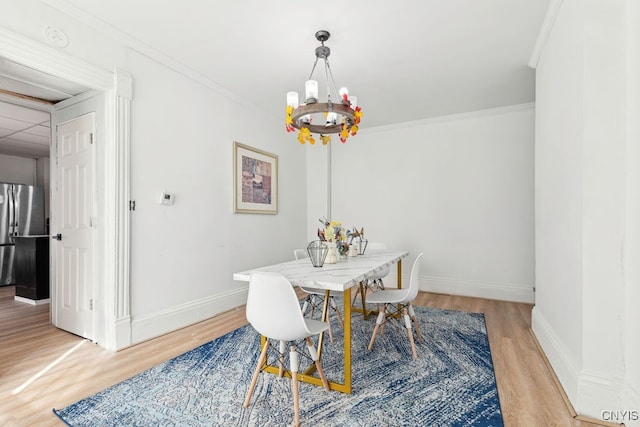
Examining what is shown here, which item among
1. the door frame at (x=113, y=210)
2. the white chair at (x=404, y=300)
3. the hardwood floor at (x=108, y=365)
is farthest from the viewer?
the door frame at (x=113, y=210)

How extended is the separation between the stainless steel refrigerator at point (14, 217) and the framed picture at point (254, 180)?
430cm

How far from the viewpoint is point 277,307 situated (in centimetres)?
172

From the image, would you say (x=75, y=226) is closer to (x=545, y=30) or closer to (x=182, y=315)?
(x=182, y=315)

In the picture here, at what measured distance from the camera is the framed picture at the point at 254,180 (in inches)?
157

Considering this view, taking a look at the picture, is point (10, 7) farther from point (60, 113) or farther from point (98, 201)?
point (98, 201)

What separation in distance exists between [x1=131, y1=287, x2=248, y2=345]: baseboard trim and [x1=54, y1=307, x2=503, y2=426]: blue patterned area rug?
57 centimetres

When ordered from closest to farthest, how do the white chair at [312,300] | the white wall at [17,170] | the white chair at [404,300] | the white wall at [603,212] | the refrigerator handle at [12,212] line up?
the white wall at [603,212]
the white chair at [404,300]
the white chair at [312,300]
the refrigerator handle at [12,212]
the white wall at [17,170]

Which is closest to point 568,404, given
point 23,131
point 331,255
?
point 331,255

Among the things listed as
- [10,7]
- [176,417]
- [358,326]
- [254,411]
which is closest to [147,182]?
[10,7]

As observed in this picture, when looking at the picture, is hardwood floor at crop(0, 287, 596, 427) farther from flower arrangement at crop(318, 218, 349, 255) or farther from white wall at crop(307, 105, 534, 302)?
flower arrangement at crop(318, 218, 349, 255)

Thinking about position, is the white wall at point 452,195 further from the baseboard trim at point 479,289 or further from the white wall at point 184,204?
the white wall at point 184,204

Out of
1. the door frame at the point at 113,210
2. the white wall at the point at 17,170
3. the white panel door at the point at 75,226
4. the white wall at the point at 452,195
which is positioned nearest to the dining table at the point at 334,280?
the door frame at the point at 113,210

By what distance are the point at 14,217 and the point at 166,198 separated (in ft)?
15.4

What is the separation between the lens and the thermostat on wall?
3.05 metres
